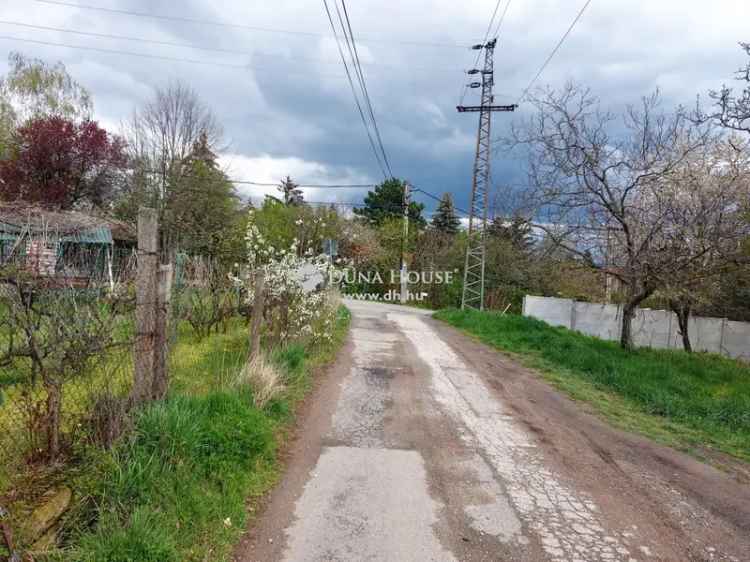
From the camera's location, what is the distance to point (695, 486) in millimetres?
4258

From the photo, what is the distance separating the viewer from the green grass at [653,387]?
19.6 ft

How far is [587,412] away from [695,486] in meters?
2.23

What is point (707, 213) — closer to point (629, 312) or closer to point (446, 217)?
point (629, 312)

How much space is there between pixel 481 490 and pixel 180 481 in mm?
2227

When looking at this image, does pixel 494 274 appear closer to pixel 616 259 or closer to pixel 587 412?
pixel 616 259

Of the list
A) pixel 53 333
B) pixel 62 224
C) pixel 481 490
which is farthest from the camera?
pixel 62 224

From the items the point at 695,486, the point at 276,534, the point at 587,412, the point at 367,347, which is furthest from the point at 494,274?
the point at 276,534

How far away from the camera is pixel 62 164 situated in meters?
22.0

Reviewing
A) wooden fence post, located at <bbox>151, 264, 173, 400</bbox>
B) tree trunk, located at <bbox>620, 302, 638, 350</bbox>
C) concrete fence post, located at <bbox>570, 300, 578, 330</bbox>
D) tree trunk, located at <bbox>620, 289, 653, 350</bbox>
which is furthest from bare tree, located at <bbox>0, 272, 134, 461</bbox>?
concrete fence post, located at <bbox>570, 300, 578, 330</bbox>

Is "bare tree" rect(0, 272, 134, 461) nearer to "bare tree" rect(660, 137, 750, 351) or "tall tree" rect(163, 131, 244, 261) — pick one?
"bare tree" rect(660, 137, 750, 351)

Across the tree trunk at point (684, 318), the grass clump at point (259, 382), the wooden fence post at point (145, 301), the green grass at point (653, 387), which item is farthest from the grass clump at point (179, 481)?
the tree trunk at point (684, 318)

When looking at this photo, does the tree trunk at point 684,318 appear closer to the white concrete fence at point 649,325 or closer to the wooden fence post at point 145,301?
the white concrete fence at point 649,325

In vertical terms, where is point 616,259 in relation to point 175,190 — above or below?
below

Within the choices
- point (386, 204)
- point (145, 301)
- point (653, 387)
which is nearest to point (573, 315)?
point (653, 387)
